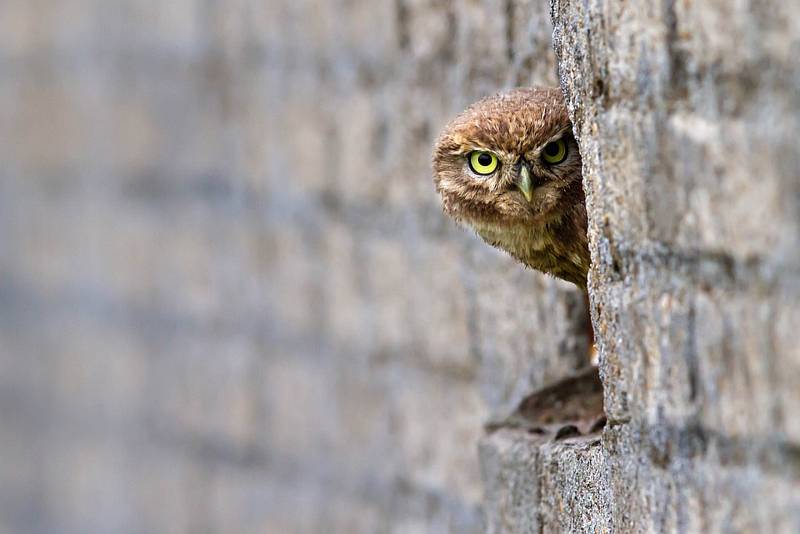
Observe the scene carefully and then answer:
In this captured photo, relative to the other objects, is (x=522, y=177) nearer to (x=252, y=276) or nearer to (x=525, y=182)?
(x=525, y=182)

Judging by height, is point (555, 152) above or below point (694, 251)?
above

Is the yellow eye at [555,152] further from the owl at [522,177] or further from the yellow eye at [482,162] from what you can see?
the yellow eye at [482,162]

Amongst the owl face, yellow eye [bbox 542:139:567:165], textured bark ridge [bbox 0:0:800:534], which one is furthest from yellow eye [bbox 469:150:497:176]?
textured bark ridge [bbox 0:0:800:534]

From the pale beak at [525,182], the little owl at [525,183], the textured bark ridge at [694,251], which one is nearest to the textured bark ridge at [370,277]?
the textured bark ridge at [694,251]

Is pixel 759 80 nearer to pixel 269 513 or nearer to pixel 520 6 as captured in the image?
pixel 520 6

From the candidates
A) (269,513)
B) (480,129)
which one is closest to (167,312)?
(269,513)

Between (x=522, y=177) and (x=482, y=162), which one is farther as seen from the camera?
(x=482, y=162)

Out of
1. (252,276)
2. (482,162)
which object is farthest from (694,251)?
(252,276)
